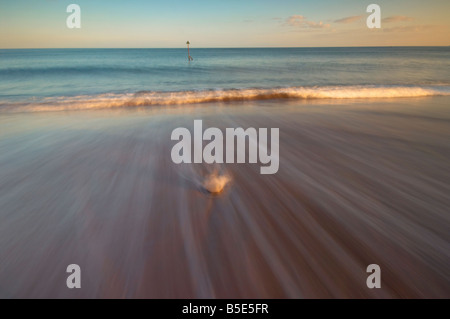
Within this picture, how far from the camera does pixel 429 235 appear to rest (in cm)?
180

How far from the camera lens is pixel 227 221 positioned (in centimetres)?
197

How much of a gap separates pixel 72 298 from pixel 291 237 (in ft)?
5.19

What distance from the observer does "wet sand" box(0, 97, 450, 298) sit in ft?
4.72

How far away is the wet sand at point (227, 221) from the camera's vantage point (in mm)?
1438

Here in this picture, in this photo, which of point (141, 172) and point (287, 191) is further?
point (141, 172)

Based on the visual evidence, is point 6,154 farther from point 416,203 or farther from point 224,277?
point 416,203

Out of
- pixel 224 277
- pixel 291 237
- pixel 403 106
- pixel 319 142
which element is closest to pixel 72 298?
pixel 224 277
